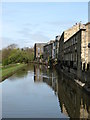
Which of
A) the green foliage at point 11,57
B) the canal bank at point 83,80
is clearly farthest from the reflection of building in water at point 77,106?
the green foliage at point 11,57

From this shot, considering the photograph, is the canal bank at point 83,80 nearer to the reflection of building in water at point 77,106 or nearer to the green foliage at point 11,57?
the reflection of building in water at point 77,106

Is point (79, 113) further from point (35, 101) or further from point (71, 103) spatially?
point (35, 101)

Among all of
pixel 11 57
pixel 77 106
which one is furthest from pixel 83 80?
pixel 11 57

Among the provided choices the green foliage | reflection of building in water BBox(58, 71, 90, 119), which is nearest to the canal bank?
reflection of building in water BBox(58, 71, 90, 119)

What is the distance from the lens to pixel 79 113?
1321 centimetres

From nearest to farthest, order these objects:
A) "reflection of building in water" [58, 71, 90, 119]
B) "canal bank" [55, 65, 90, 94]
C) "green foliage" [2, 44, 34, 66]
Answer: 1. "reflection of building in water" [58, 71, 90, 119]
2. "canal bank" [55, 65, 90, 94]
3. "green foliage" [2, 44, 34, 66]

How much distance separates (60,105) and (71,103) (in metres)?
0.96

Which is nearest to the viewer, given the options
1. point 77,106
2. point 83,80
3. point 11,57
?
point 77,106

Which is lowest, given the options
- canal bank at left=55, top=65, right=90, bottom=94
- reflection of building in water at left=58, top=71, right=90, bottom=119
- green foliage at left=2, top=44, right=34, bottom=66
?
reflection of building in water at left=58, top=71, right=90, bottom=119

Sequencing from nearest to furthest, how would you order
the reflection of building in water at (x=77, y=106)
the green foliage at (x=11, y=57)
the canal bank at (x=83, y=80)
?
the reflection of building in water at (x=77, y=106) < the canal bank at (x=83, y=80) < the green foliage at (x=11, y=57)

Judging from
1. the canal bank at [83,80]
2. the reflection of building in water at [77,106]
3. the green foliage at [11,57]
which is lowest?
the reflection of building in water at [77,106]

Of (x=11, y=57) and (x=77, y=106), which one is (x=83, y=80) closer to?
(x=77, y=106)

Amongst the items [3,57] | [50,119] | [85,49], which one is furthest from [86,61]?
[3,57]

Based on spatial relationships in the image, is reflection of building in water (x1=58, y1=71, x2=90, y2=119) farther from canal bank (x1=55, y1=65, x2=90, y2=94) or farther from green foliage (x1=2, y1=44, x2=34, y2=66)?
green foliage (x1=2, y1=44, x2=34, y2=66)
